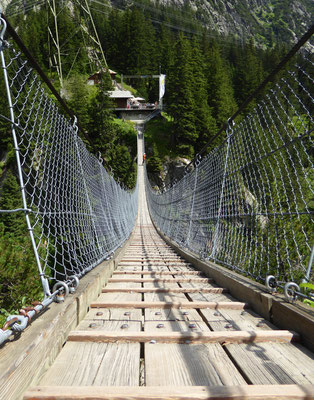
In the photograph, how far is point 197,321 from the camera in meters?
1.27

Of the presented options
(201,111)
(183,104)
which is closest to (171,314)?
(183,104)

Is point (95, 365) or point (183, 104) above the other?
point (183, 104)

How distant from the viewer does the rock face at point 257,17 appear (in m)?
97.2

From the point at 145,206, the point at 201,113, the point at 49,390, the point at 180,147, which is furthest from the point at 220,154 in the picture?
the point at 201,113

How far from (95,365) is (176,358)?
0.23m

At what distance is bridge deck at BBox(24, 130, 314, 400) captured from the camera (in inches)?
26.7

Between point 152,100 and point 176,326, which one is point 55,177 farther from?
point 152,100

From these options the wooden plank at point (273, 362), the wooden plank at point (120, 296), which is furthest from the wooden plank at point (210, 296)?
the wooden plank at point (273, 362)

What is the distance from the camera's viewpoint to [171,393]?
2.19 feet

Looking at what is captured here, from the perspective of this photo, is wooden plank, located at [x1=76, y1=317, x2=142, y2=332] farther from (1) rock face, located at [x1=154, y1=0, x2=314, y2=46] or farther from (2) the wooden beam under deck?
(1) rock face, located at [x1=154, y1=0, x2=314, y2=46]

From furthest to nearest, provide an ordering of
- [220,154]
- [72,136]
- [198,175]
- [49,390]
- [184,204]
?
[184,204]
[198,175]
[220,154]
[72,136]
[49,390]

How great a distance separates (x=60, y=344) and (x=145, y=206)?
16903 mm

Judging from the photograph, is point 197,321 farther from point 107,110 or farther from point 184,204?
point 107,110

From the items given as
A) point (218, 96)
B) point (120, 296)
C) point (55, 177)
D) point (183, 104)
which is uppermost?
point (218, 96)
